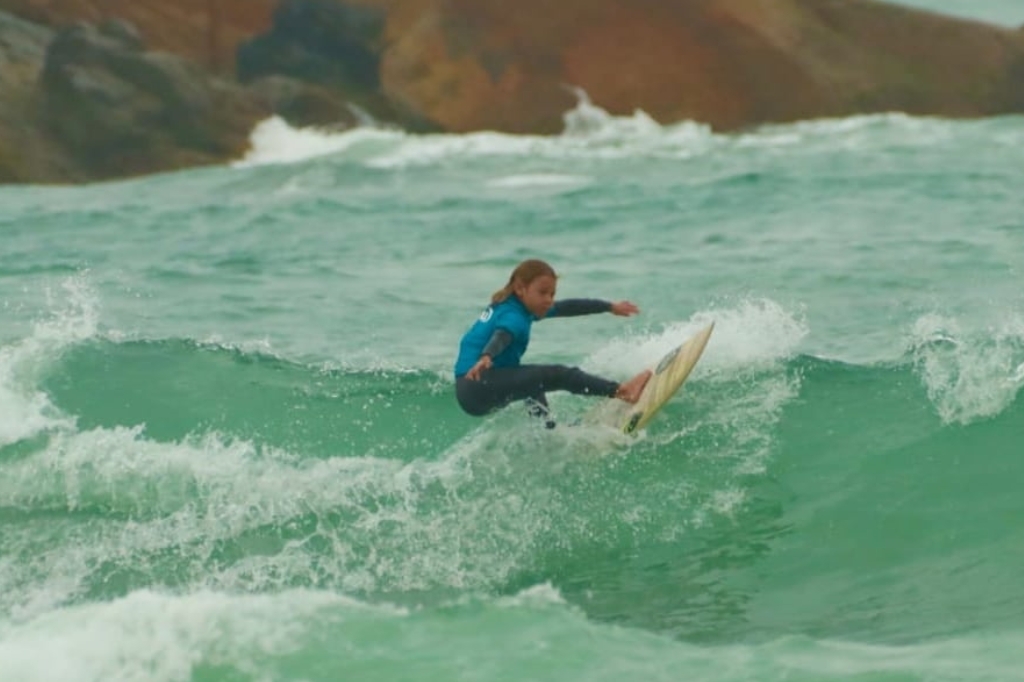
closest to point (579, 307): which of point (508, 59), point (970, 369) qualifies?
point (970, 369)

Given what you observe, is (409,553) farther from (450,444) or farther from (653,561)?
(450,444)

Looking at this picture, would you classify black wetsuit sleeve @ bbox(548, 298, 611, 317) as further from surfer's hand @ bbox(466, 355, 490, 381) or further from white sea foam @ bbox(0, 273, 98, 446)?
white sea foam @ bbox(0, 273, 98, 446)

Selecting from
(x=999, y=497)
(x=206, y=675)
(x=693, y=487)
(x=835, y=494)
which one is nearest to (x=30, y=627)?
(x=206, y=675)

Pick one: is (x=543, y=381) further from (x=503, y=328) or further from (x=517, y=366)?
(x=503, y=328)

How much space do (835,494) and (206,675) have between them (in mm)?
3745

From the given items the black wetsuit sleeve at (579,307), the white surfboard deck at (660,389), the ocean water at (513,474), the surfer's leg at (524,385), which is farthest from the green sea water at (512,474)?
the black wetsuit sleeve at (579,307)

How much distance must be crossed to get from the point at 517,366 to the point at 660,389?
0.81 metres

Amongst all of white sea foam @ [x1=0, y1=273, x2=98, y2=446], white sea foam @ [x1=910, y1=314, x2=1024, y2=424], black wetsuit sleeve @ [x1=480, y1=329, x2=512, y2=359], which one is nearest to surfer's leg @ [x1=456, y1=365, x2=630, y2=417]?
black wetsuit sleeve @ [x1=480, y1=329, x2=512, y2=359]

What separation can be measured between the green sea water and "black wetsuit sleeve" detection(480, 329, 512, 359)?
32.4 inches

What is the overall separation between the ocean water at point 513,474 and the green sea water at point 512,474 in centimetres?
2

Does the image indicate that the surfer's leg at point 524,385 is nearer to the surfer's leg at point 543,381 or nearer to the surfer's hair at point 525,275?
the surfer's leg at point 543,381

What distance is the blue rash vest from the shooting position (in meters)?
9.00

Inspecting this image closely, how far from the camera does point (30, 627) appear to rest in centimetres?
749

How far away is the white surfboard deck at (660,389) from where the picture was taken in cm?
945
